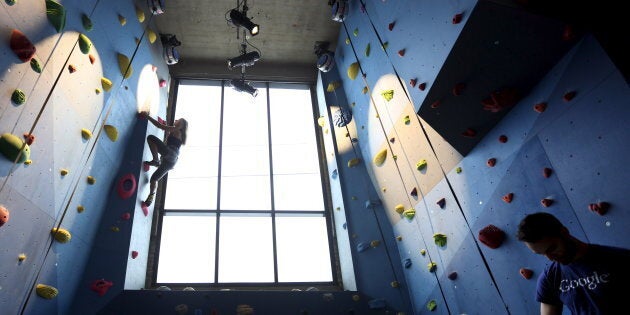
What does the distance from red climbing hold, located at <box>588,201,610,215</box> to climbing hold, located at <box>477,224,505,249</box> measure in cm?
73

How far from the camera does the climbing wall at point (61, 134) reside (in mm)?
2547

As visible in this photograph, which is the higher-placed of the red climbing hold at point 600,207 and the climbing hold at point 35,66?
the climbing hold at point 35,66

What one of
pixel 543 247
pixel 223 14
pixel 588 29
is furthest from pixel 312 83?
pixel 543 247

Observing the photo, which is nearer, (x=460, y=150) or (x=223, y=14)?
(x=460, y=150)

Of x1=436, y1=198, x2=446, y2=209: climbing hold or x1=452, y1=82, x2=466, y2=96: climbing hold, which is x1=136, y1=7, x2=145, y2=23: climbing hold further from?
x1=436, y1=198, x2=446, y2=209: climbing hold

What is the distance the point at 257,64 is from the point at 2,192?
4587 mm

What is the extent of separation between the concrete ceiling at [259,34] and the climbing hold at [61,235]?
3626mm

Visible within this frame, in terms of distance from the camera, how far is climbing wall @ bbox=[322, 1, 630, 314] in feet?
6.72

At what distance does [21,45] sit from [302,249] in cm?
355

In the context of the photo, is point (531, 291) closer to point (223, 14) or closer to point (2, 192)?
point (2, 192)

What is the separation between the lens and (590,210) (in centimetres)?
204

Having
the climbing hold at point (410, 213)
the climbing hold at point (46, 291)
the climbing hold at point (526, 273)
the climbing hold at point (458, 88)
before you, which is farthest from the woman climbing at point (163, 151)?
the climbing hold at point (526, 273)

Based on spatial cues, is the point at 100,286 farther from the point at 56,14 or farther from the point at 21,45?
the point at 56,14

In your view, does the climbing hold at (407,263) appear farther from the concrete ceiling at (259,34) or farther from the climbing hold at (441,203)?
the concrete ceiling at (259,34)
